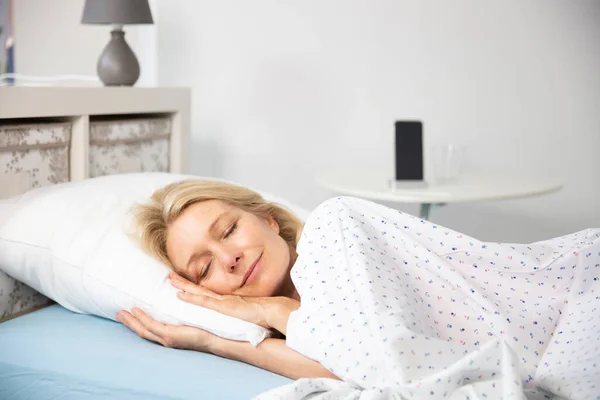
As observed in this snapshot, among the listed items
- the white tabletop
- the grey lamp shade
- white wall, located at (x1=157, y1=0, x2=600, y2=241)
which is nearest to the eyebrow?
the white tabletop

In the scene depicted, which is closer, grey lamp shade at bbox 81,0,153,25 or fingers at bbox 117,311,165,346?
fingers at bbox 117,311,165,346

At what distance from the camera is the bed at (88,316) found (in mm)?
1167

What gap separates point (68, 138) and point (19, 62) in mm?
554

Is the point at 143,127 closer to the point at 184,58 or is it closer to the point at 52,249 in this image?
the point at 52,249

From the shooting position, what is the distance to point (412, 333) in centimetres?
104

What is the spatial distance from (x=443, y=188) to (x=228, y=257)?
0.95 m

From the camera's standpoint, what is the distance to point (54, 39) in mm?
2268

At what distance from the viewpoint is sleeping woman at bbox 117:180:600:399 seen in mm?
1020

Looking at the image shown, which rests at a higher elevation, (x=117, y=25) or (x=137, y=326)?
(x=117, y=25)

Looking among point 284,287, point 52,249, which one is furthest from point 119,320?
point 284,287

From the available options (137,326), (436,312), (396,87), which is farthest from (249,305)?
(396,87)

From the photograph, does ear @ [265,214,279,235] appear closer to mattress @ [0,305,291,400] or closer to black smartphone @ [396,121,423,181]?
mattress @ [0,305,291,400]

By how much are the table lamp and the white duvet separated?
92cm

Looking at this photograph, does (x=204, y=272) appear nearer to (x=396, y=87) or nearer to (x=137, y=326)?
(x=137, y=326)
